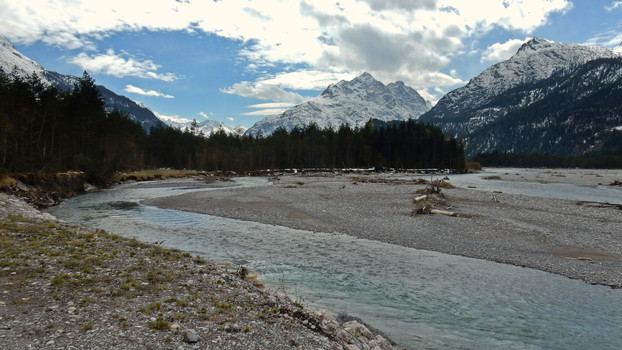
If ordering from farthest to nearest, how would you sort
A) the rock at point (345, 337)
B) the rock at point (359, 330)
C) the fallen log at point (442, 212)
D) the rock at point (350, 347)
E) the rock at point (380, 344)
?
the fallen log at point (442, 212)
the rock at point (359, 330)
the rock at point (380, 344)
the rock at point (345, 337)
the rock at point (350, 347)

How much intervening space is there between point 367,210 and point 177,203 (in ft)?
78.9

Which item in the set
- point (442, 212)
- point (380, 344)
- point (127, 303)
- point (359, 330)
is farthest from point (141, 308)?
point (442, 212)

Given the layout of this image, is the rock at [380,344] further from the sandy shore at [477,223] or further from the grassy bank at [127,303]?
the sandy shore at [477,223]

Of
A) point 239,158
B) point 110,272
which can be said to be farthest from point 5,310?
point 239,158

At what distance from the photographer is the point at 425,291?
51.7 feet

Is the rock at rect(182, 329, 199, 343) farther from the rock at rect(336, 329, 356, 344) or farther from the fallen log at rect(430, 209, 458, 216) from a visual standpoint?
the fallen log at rect(430, 209, 458, 216)

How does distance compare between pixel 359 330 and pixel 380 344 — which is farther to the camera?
pixel 359 330

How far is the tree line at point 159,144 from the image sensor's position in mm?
56781

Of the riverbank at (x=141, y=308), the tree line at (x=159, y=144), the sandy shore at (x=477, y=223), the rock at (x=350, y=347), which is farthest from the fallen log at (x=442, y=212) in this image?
the tree line at (x=159, y=144)

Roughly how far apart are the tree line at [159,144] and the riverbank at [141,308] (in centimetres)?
4517

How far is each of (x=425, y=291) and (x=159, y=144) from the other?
488 ft

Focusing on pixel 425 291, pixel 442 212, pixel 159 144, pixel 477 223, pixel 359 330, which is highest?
pixel 159 144

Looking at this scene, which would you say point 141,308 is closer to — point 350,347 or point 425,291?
point 350,347

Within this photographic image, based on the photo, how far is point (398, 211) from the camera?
37469 millimetres
